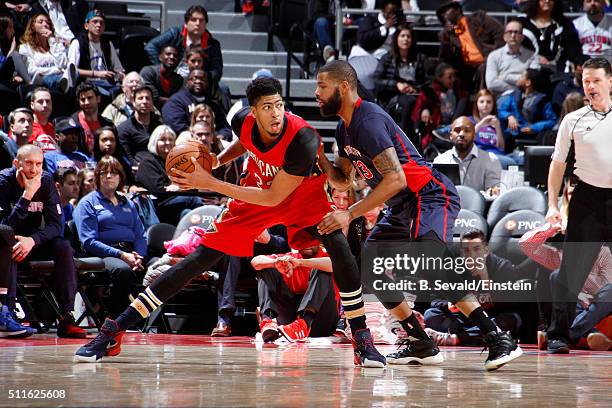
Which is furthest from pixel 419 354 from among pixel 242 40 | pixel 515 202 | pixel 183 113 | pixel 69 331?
pixel 242 40

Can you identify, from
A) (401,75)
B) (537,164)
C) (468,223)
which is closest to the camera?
(468,223)

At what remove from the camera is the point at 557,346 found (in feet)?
21.7

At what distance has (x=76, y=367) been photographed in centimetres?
473

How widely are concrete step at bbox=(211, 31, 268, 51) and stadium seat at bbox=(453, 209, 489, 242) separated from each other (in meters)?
6.29

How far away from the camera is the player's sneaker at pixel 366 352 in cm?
511

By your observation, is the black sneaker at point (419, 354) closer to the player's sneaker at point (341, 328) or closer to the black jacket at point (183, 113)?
the player's sneaker at point (341, 328)

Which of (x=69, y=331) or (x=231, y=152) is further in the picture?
(x=69, y=331)

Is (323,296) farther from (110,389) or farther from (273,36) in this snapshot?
(273,36)

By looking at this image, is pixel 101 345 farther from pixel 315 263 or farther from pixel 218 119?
pixel 218 119

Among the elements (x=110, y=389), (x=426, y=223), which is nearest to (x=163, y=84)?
(x=426, y=223)

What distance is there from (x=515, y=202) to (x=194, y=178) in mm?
4902

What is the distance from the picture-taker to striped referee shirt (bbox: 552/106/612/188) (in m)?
6.45

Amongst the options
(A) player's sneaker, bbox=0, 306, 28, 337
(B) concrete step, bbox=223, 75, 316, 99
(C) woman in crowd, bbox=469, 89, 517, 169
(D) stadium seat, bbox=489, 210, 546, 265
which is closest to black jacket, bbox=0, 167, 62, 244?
(A) player's sneaker, bbox=0, 306, 28, 337

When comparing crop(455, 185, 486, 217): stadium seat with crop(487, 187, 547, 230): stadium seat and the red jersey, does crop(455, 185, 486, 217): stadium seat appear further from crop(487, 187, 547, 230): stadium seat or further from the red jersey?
the red jersey
